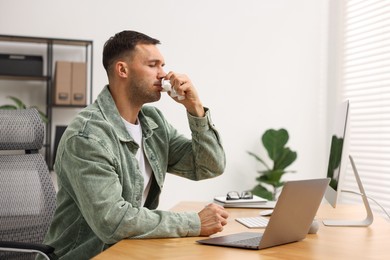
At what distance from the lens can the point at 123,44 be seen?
1992 millimetres

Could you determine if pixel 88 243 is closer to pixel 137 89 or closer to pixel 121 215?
pixel 121 215

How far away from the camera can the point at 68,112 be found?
447cm

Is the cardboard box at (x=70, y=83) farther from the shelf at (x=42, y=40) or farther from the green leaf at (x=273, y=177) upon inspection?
the green leaf at (x=273, y=177)

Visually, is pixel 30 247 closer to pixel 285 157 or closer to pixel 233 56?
pixel 285 157

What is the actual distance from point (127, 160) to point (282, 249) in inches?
23.4

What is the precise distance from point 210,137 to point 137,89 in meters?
0.33

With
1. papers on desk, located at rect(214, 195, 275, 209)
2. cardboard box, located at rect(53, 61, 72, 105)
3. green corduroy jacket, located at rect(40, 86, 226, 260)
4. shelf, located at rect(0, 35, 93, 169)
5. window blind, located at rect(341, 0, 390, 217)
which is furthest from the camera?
shelf, located at rect(0, 35, 93, 169)

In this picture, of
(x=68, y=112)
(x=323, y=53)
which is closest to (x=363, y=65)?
(x=323, y=53)

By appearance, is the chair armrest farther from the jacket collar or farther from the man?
the jacket collar

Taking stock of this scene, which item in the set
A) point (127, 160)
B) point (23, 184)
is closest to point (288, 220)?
point (127, 160)

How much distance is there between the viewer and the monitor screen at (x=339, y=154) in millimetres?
1850

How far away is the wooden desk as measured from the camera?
4.56 feet

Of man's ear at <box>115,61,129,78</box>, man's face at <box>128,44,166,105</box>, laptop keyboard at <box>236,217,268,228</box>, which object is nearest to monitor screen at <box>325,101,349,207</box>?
laptop keyboard at <box>236,217,268,228</box>

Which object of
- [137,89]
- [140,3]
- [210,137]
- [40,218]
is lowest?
A: [40,218]
